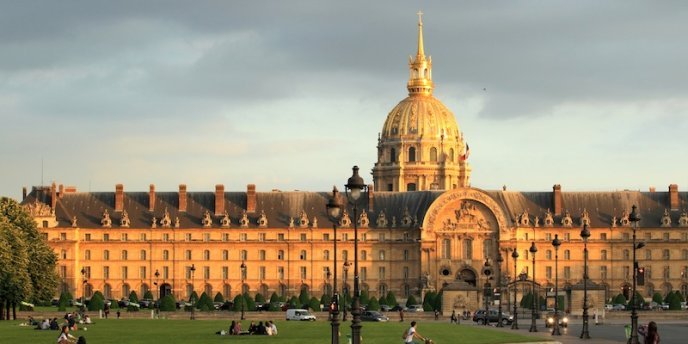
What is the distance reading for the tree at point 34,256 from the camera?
12069 cm

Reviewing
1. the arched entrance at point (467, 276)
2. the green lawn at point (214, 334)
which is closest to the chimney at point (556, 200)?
the arched entrance at point (467, 276)

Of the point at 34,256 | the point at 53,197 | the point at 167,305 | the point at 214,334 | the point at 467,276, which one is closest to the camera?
the point at 214,334

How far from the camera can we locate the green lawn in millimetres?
82625

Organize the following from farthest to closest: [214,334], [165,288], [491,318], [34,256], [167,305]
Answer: [165,288] → [167,305] → [34,256] → [491,318] → [214,334]

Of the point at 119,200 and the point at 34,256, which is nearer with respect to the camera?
the point at 34,256

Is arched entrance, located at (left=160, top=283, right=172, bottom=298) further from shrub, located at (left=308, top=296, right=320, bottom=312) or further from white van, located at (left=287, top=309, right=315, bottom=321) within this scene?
white van, located at (left=287, top=309, right=315, bottom=321)

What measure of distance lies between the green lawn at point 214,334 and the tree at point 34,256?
15647 millimetres

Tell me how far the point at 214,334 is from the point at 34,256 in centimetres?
3419

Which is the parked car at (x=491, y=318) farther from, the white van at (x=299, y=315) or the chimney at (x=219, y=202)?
the chimney at (x=219, y=202)

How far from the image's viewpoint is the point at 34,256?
122 metres

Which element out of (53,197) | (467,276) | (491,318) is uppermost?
(53,197)

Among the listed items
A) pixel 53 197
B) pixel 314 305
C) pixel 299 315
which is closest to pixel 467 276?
pixel 314 305

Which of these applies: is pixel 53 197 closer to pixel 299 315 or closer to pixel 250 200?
pixel 250 200

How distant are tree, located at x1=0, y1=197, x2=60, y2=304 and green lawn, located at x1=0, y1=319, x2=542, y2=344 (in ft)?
51.3
